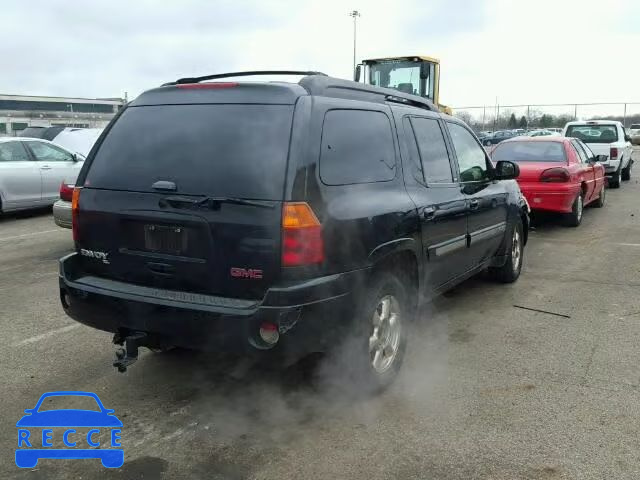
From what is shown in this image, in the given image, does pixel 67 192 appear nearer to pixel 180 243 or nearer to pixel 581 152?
pixel 180 243

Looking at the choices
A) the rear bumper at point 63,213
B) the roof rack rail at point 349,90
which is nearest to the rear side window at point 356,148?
the roof rack rail at point 349,90

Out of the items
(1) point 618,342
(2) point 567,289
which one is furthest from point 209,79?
(2) point 567,289

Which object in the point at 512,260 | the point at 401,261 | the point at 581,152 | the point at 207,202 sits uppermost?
the point at 581,152

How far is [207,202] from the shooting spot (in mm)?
3018

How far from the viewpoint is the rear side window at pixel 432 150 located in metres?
4.15

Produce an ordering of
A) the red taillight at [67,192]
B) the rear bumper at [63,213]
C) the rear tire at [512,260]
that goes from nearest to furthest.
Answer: the rear tire at [512,260] → the rear bumper at [63,213] → the red taillight at [67,192]

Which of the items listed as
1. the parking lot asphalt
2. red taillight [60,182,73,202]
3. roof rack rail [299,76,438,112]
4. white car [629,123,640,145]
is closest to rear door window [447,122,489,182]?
roof rack rail [299,76,438,112]

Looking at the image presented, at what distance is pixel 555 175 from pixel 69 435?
808cm

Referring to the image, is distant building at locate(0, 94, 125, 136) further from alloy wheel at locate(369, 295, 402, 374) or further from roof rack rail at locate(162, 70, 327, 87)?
alloy wheel at locate(369, 295, 402, 374)

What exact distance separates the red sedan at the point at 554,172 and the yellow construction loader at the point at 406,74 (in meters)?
6.67

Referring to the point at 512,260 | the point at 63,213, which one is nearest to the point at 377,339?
the point at 512,260

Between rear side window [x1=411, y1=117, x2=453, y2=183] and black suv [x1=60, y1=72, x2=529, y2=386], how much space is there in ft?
0.96

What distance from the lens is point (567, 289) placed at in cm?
603

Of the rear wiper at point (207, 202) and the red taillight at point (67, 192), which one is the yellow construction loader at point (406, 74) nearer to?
the red taillight at point (67, 192)
